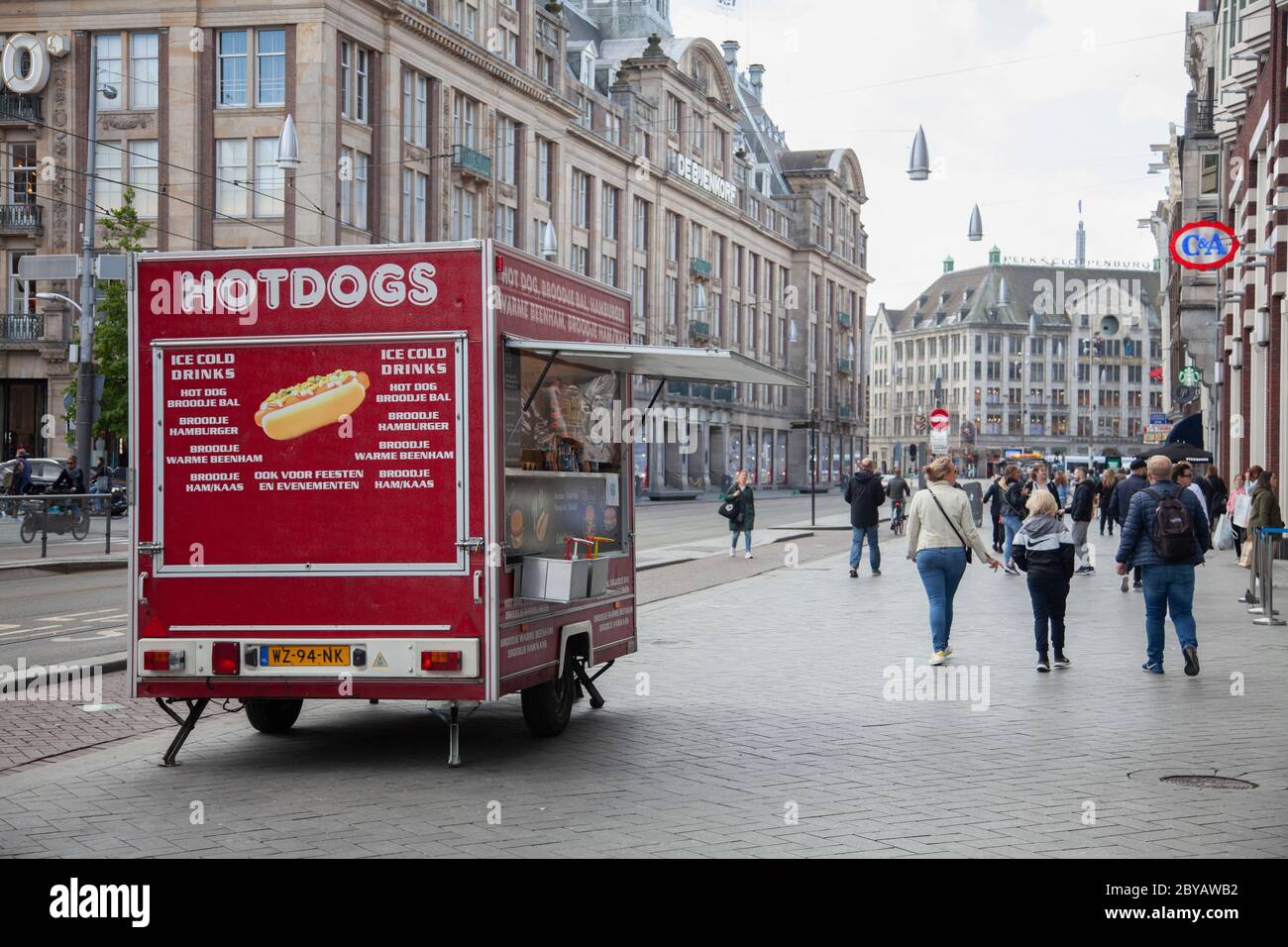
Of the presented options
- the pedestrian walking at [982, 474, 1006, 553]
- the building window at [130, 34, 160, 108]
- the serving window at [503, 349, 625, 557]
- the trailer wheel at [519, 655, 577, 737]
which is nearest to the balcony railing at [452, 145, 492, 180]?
the building window at [130, 34, 160, 108]

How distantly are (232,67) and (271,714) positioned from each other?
4042 cm

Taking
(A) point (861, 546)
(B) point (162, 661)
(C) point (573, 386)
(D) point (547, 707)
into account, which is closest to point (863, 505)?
(A) point (861, 546)

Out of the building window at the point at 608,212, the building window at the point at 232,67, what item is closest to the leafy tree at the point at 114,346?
the building window at the point at 232,67

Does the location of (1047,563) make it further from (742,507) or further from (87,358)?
(87,358)

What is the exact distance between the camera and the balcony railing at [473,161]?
53.7 metres

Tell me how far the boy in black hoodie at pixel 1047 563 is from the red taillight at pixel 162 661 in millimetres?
7181

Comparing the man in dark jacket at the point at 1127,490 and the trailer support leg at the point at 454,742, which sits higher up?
the man in dark jacket at the point at 1127,490

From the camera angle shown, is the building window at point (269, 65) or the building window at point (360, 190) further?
the building window at point (360, 190)

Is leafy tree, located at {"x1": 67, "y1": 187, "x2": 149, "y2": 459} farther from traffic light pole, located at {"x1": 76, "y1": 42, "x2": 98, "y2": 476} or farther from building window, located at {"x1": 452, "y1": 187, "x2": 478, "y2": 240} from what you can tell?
building window, located at {"x1": 452, "y1": 187, "x2": 478, "y2": 240}

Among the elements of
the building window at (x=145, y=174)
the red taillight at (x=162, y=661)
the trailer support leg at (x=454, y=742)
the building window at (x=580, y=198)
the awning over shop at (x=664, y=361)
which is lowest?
the trailer support leg at (x=454, y=742)

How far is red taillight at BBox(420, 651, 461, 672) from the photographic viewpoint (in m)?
8.40

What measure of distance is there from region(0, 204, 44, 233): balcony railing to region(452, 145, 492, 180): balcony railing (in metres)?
13.4

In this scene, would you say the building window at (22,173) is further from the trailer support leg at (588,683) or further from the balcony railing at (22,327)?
→ the trailer support leg at (588,683)

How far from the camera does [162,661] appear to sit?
862 centimetres
